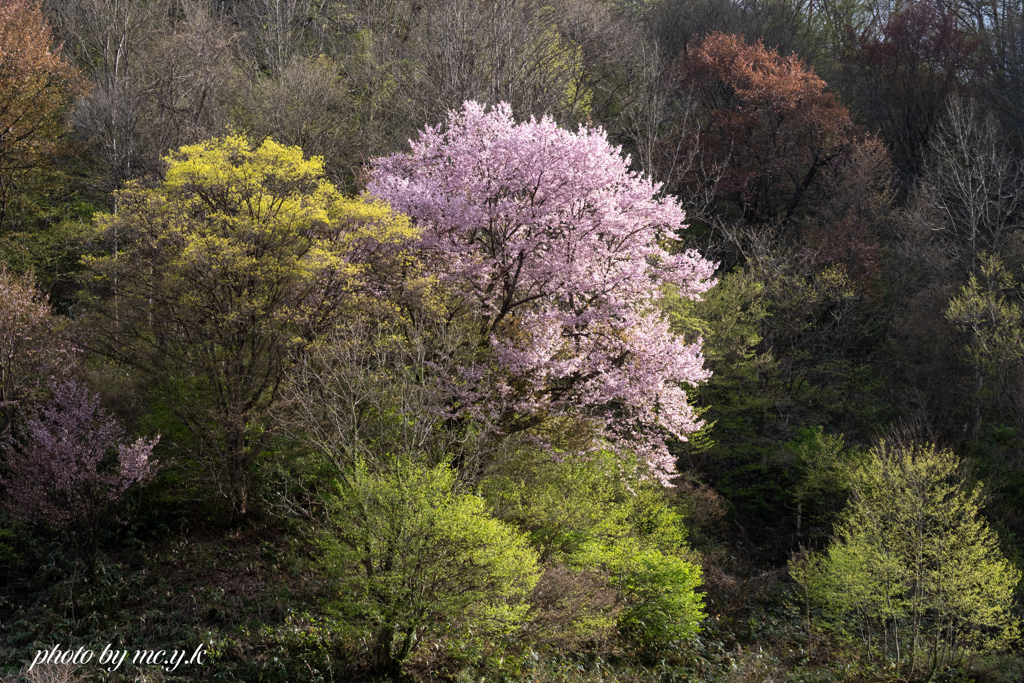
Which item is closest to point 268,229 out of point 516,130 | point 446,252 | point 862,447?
point 446,252

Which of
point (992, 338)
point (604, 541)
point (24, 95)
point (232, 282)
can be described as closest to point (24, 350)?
point (232, 282)

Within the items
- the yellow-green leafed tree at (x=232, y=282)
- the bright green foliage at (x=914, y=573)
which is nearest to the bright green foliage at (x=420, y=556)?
the yellow-green leafed tree at (x=232, y=282)

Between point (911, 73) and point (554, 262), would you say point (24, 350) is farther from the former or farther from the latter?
point (911, 73)

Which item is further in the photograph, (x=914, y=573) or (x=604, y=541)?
(x=914, y=573)

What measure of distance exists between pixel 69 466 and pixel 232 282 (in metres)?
3.54

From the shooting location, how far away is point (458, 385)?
12.8 m

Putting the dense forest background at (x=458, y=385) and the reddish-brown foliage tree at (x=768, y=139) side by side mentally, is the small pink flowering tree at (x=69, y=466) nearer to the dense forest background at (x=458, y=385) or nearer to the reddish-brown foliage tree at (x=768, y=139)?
the dense forest background at (x=458, y=385)

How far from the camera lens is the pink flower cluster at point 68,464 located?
11859 mm

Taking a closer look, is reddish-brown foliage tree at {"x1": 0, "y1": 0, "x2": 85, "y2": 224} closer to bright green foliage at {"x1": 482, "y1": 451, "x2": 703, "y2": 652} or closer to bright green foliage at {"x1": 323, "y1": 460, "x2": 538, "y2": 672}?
bright green foliage at {"x1": 482, "y1": 451, "x2": 703, "y2": 652}

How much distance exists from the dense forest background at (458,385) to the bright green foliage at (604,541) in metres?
0.07

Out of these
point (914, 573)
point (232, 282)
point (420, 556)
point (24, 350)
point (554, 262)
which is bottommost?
point (420, 556)

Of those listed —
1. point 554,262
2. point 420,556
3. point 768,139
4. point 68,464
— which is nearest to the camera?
point 420,556

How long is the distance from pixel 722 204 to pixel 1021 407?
13305mm

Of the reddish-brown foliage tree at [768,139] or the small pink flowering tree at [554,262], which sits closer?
the small pink flowering tree at [554,262]
